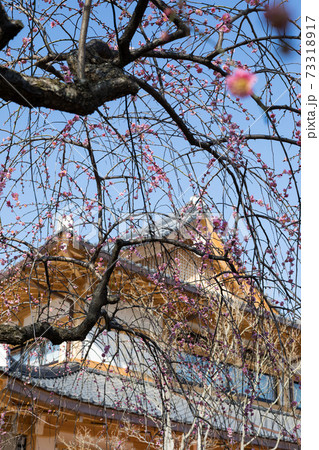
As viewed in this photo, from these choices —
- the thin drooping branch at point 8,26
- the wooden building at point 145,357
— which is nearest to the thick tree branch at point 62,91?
the thin drooping branch at point 8,26

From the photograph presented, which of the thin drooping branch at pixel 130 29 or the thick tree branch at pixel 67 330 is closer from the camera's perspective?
the thin drooping branch at pixel 130 29

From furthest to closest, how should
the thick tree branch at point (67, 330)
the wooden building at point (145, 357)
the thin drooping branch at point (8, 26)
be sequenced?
1. the wooden building at point (145, 357)
2. the thick tree branch at point (67, 330)
3. the thin drooping branch at point (8, 26)

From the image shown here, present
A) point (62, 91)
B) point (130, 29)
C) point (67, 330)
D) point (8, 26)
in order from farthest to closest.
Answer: point (67, 330) → point (130, 29) → point (62, 91) → point (8, 26)

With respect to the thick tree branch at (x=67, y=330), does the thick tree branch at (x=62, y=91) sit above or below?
above

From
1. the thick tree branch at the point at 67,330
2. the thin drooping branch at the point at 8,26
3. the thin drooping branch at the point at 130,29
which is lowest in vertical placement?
the thick tree branch at the point at 67,330

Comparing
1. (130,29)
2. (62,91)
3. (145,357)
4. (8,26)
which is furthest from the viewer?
(145,357)

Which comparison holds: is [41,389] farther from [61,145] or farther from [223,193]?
[223,193]

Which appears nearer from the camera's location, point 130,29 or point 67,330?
point 130,29

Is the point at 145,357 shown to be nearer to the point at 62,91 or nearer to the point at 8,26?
the point at 62,91

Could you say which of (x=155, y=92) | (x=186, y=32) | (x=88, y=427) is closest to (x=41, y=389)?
(x=88, y=427)

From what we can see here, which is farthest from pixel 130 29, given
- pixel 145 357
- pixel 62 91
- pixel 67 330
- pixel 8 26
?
pixel 145 357

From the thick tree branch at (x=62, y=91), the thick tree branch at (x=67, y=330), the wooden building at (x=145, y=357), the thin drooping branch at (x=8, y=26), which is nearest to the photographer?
the thin drooping branch at (x=8, y=26)

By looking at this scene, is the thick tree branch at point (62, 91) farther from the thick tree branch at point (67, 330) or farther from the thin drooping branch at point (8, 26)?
the thick tree branch at point (67, 330)
